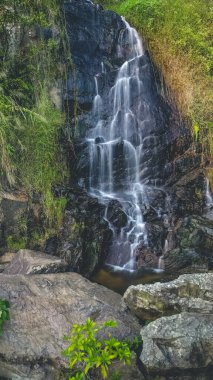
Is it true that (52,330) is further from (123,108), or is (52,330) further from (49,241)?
(123,108)

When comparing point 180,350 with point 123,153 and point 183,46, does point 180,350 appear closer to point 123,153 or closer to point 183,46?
point 123,153

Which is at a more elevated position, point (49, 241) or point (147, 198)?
point (147, 198)

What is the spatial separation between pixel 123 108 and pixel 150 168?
1.73m

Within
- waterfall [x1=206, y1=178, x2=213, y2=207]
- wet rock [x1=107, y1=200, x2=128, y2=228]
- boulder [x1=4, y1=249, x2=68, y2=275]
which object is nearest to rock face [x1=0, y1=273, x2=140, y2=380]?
boulder [x1=4, y1=249, x2=68, y2=275]

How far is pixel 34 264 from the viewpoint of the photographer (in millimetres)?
6051

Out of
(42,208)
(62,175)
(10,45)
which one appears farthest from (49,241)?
(10,45)

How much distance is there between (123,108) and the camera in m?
9.97

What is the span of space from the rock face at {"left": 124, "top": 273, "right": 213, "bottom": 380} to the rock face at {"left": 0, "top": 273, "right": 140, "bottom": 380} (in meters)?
0.46

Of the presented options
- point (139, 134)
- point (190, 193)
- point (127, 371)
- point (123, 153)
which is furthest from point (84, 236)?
point (127, 371)

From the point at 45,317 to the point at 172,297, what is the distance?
1488 millimetres

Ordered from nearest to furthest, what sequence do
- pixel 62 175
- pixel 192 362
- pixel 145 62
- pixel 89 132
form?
pixel 192 362 → pixel 62 175 → pixel 89 132 → pixel 145 62

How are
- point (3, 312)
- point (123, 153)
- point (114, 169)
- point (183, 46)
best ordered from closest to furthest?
point (3, 312), point (114, 169), point (123, 153), point (183, 46)

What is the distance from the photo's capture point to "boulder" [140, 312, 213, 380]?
3.72 metres

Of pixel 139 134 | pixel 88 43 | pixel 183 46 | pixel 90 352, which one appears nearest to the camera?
pixel 90 352
